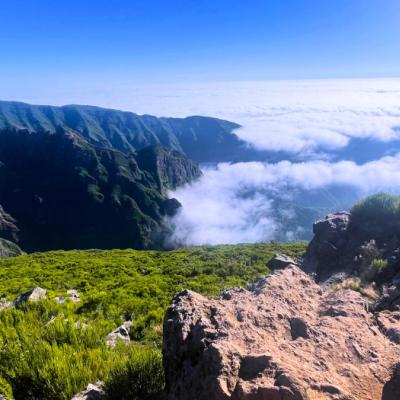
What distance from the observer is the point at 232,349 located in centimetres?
464

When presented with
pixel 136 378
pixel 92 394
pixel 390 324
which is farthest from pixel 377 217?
pixel 92 394

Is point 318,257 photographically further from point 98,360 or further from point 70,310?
point 98,360

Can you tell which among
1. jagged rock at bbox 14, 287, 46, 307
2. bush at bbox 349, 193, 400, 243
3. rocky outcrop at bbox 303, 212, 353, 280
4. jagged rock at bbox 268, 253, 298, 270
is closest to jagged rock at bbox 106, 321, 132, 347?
jagged rock at bbox 14, 287, 46, 307

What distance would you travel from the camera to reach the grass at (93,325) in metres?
5.48

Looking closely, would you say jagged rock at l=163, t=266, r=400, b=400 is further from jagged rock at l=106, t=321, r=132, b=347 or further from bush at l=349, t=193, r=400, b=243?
bush at l=349, t=193, r=400, b=243

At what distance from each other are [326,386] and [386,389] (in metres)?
0.76

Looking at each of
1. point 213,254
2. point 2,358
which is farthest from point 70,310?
point 213,254

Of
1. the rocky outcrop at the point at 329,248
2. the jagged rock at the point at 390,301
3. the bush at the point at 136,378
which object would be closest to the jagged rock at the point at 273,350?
the bush at the point at 136,378

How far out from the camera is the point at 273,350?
4883mm

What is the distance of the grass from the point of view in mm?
5484

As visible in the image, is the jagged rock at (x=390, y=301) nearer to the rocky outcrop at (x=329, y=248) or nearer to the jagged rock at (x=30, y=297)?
the rocky outcrop at (x=329, y=248)

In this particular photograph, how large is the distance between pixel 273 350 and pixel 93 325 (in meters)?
5.77

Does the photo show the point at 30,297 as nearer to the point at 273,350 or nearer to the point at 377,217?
the point at 273,350

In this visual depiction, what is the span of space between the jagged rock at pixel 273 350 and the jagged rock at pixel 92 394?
941 mm
